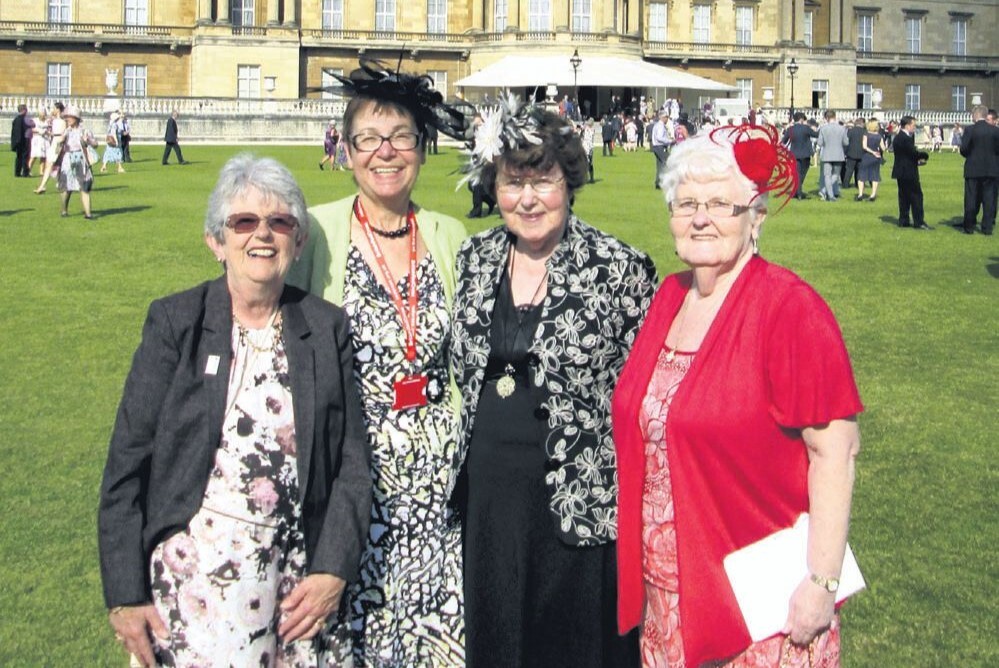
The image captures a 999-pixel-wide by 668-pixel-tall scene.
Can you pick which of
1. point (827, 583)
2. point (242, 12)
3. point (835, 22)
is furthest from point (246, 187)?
point (835, 22)

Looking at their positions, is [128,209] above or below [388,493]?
above

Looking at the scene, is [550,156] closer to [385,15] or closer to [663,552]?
[663,552]

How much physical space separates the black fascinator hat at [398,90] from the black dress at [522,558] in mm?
901

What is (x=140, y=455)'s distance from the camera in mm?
3816

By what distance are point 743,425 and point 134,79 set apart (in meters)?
56.4

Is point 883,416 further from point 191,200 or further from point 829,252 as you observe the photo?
point 191,200

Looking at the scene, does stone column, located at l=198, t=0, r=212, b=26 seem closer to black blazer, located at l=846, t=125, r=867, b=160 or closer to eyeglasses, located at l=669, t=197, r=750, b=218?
black blazer, located at l=846, t=125, r=867, b=160

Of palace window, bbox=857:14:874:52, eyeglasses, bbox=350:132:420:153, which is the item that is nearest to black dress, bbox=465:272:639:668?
eyeglasses, bbox=350:132:420:153

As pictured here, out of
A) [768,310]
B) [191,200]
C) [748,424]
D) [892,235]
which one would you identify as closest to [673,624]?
[748,424]

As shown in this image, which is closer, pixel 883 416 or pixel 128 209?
pixel 883 416

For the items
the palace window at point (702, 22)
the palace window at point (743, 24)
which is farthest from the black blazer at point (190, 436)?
the palace window at point (743, 24)

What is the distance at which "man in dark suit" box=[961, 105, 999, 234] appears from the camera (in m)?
20.9

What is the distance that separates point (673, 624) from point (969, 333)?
1002 centimetres

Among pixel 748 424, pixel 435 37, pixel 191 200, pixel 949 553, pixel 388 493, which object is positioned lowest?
pixel 949 553
